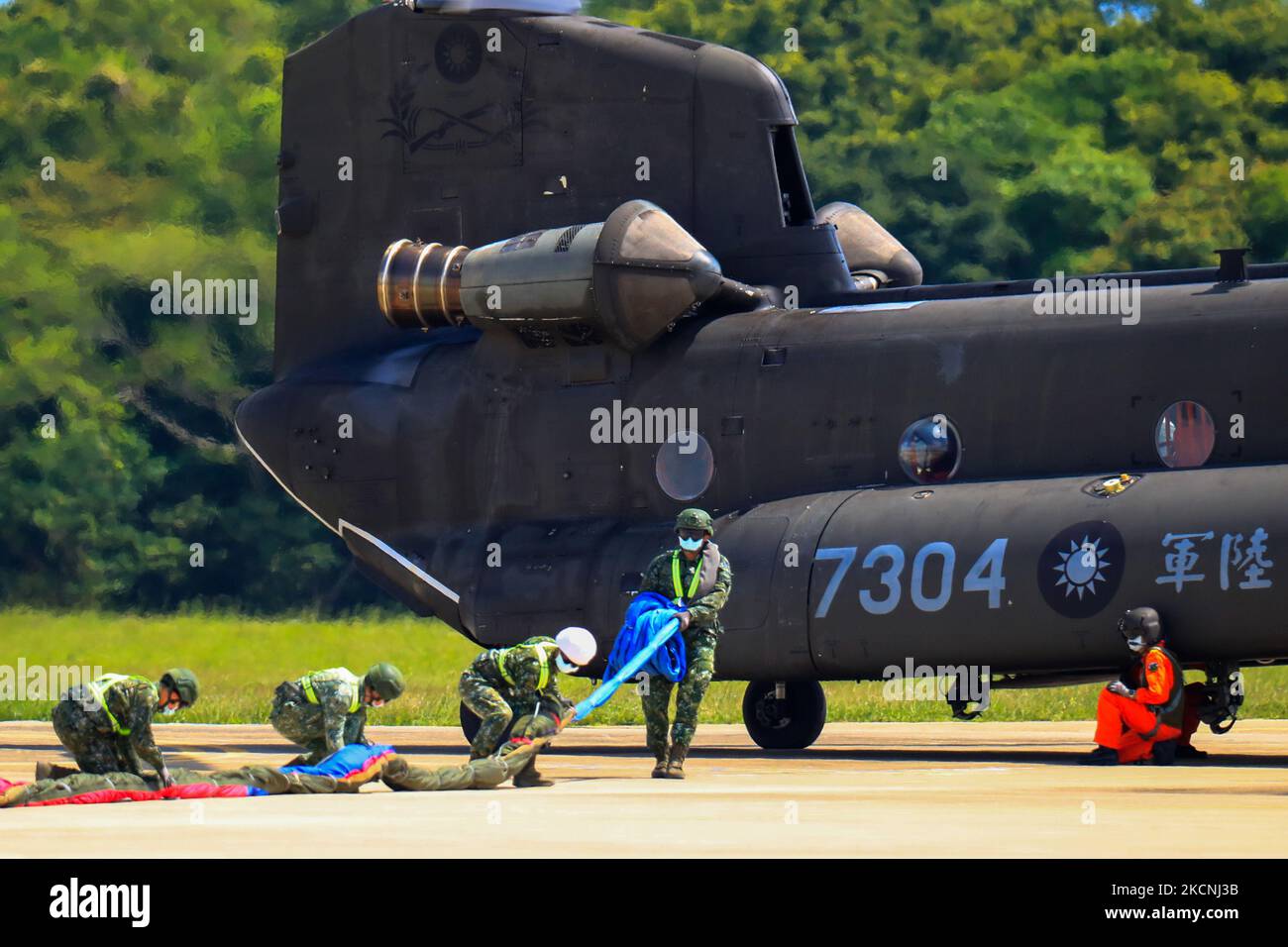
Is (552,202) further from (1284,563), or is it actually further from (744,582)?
(1284,563)

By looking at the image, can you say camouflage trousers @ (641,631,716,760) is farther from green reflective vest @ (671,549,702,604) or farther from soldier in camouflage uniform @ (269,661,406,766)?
soldier in camouflage uniform @ (269,661,406,766)

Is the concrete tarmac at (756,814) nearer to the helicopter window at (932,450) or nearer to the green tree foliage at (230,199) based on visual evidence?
the helicopter window at (932,450)

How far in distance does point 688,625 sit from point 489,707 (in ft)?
4.66

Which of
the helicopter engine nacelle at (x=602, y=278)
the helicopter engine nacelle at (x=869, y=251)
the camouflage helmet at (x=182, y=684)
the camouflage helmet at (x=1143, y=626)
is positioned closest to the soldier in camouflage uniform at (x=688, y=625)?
the camouflage helmet at (x=1143, y=626)

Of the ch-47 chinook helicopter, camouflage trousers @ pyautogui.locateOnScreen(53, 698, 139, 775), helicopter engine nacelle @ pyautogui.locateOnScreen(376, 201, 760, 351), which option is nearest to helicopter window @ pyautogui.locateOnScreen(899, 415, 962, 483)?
the ch-47 chinook helicopter

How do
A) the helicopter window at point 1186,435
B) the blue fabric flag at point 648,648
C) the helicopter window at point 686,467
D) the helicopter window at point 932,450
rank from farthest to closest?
the helicopter window at point 686,467
the helicopter window at point 932,450
the helicopter window at point 1186,435
the blue fabric flag at point 648,648

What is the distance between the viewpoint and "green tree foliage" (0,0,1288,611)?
42594mm

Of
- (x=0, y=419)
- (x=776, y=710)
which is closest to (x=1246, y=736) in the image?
(x=776, y=710)

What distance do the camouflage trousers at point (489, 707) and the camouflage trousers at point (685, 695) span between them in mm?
912

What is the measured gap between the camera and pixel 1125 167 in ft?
163

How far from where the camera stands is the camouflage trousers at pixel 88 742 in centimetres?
1289

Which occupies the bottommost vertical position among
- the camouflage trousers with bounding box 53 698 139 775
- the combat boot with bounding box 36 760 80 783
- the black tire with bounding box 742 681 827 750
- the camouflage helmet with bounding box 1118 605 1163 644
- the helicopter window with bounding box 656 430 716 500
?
the black tire with bounding box 742 681 827 750

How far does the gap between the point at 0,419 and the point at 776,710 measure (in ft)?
95.7

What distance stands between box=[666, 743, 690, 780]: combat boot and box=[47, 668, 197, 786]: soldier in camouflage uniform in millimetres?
3233
